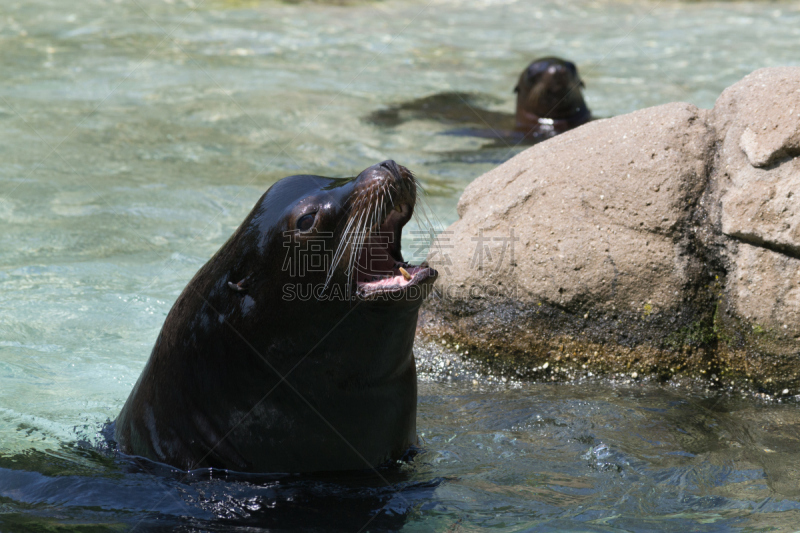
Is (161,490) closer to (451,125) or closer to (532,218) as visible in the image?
(532,218)

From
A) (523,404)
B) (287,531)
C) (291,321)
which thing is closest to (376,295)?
(291,321)

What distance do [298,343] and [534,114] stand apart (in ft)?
25.2

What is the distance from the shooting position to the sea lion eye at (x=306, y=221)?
11.3 feet

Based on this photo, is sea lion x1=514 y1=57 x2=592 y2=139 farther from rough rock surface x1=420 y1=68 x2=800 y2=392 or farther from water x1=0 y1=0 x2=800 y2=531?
rough rock surface x1=420 y1=68 x2=800 y2=392

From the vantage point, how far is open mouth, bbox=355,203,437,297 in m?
3.28

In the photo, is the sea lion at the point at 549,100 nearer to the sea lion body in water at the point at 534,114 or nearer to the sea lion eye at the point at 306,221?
the sea lion body in water at the point at 534,114

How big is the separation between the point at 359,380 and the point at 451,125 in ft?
24.6

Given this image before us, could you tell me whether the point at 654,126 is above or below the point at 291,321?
above

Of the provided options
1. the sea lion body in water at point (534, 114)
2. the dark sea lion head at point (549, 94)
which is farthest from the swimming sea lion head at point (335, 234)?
the dark sea lion head at point (549, 94)

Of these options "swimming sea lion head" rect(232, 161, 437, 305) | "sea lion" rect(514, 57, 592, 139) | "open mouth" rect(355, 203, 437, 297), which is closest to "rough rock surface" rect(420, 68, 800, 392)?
"open mouth" rect(355, 203, 437, 297)

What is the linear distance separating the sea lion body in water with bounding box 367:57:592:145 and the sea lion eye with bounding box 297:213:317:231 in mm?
6820

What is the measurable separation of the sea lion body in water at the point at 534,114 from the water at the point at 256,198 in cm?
41

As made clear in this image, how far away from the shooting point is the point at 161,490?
11.3 feet

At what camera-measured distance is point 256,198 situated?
7734 millimetres
